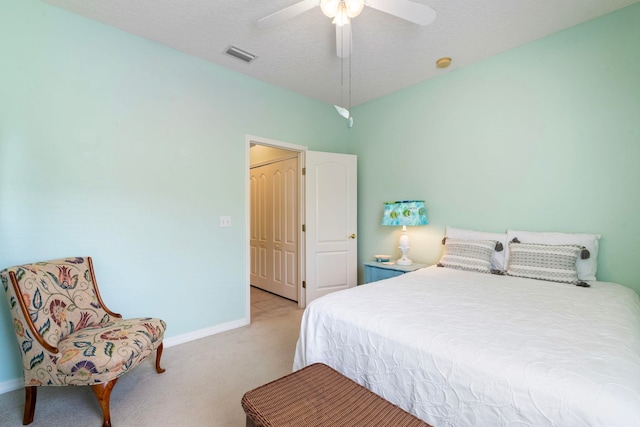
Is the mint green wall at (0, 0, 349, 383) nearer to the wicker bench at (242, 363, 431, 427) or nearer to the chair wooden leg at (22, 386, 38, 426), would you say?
the chair wooden leg at (22, 386, 38, 426)

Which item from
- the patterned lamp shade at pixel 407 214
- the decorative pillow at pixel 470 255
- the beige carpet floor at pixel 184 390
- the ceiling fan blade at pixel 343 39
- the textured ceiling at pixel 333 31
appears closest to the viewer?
the beige carpet floor at pixel 184 390

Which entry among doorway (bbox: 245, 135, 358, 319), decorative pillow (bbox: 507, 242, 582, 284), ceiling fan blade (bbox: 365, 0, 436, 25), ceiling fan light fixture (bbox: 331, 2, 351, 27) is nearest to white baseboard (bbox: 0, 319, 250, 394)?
doorway (bbox: 245, 135, 358, 319)

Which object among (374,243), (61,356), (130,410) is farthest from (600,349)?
(374,243)

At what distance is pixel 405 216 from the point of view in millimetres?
3148

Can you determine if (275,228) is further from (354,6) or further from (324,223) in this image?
(354,6)

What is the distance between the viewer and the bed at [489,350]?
895mm

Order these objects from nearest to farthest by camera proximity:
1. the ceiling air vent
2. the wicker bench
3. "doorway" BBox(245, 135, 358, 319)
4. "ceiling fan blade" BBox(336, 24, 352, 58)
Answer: the wicker bench → "ceiling fan blade" BBox(336, 24, 352, 58) → the ceiling air vent → "doorway" BBox(245, 135, 358, 319)

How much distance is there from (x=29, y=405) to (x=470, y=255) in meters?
3.27

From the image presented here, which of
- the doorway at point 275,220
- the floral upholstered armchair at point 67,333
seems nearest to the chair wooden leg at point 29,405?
the floral upholstered armchair at point 67,333

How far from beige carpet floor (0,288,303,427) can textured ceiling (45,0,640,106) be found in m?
2.75

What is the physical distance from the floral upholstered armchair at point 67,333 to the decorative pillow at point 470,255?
2501 mm

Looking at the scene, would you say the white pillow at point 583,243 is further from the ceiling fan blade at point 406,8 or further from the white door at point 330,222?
the white door at point 330,222

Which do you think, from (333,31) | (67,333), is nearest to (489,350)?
(67,333)

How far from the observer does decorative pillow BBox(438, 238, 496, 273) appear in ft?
8.32
